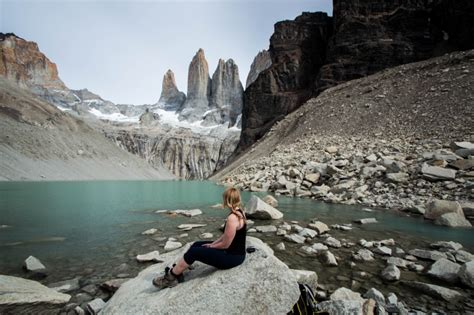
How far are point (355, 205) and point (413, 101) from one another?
25092 mm

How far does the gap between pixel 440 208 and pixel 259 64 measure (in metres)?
150

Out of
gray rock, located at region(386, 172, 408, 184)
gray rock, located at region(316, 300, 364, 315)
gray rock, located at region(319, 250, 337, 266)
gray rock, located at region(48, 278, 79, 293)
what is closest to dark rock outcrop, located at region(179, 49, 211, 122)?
gray rock, located at region(386, 172, 408, 184)

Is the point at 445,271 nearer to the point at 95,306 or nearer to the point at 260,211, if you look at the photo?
the point at 260,211

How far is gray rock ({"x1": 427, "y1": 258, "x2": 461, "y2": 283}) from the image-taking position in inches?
213

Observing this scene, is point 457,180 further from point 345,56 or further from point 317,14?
point 317,14

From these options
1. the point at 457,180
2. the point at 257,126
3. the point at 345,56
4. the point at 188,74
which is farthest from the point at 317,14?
the point at 188,74

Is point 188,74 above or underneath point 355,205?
above

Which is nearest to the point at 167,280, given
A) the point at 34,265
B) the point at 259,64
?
the point at 34,265

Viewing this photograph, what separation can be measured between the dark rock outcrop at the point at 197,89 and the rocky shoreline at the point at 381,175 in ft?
548

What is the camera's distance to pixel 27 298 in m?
4.37

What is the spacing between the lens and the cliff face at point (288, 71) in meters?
70.4

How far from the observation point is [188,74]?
193m

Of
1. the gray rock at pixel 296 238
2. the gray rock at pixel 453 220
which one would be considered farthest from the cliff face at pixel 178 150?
the gray rock at pixel 296 238

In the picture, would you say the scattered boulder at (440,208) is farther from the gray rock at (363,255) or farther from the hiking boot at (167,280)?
the hiking boot at (167,280)
